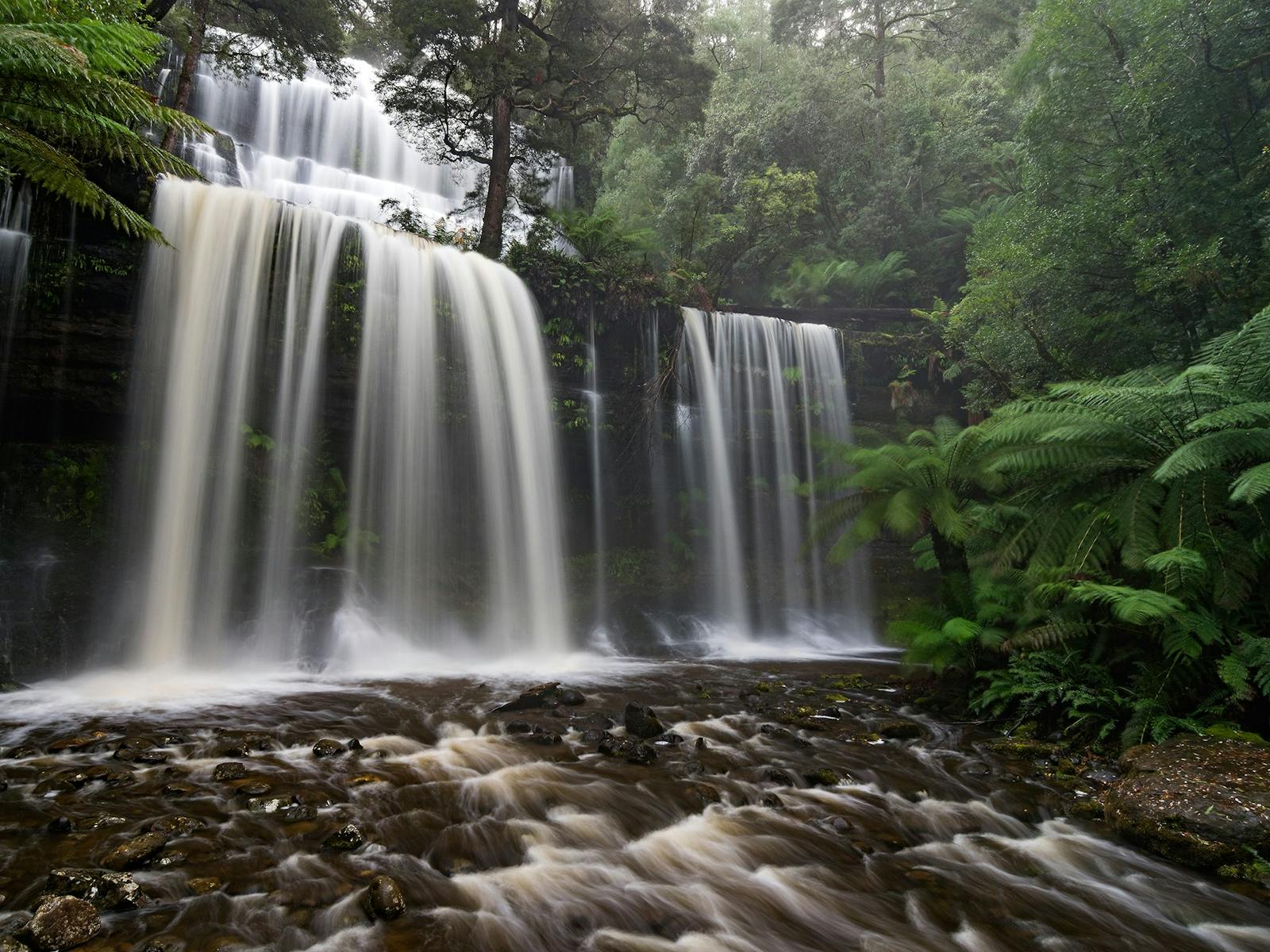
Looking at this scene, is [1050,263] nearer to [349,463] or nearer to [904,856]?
[904,856]

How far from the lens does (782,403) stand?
Result: 49.5ft

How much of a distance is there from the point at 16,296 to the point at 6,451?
78.9 inches

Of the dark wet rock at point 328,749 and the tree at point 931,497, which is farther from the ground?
the tree at point 931,497

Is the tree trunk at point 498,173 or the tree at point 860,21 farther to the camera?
the tree at point 860,21

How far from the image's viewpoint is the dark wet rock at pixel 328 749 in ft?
15.3

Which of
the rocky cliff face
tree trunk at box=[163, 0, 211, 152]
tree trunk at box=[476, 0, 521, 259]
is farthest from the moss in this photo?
tree trunk at box=[163, 0, 211, 152]

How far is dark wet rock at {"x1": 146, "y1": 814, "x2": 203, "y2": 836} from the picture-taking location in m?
3.25

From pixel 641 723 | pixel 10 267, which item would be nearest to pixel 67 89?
pixel 10 267

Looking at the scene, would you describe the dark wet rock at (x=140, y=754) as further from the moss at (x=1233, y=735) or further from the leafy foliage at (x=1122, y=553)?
the moss at (x=1233, y=735)

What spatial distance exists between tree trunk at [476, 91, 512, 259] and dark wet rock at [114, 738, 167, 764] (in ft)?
34.8

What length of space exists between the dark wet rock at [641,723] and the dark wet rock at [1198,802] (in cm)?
321

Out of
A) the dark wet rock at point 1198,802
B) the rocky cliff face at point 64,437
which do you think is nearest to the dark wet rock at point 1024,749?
the dark wet rock at point 1198,802

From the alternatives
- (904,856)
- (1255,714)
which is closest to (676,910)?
(904,856)

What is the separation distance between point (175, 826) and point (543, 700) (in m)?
3.63
